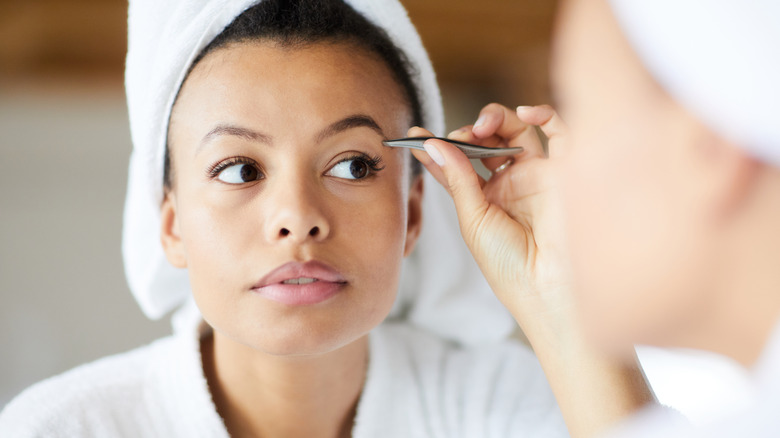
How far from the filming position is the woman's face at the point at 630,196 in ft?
1.90

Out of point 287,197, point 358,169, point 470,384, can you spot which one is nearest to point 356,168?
point 358,169

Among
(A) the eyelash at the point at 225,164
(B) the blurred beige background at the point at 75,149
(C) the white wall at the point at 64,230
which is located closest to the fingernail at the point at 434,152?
(A) the eyelash at the point at 225,164

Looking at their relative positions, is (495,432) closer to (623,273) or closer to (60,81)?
(623,273)

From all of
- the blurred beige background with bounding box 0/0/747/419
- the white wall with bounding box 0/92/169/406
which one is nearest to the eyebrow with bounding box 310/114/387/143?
the blurred beige background with bounding box 0/0/747/419

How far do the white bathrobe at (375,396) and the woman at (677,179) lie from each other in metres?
0.29

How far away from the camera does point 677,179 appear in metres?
0.58

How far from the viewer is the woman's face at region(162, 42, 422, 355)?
740 mm

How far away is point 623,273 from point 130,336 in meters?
1.43

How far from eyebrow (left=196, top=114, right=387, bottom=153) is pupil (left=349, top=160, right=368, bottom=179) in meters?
0.05

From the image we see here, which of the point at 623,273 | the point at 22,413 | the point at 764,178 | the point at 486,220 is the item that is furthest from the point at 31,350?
the point at 764,178

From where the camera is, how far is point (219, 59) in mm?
795

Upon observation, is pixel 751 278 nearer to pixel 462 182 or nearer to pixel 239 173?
pixel 462 182

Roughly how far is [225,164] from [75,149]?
3.86ft

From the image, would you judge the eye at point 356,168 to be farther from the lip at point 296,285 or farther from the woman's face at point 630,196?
the woman's face at point 630,196
